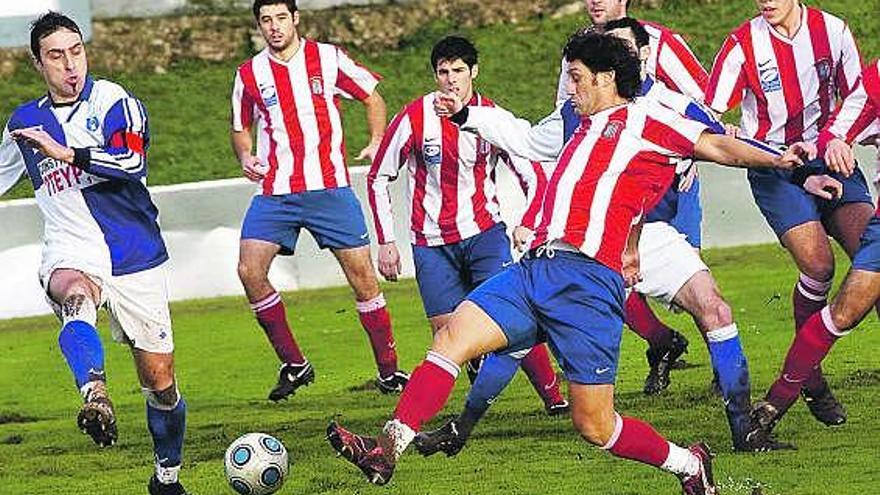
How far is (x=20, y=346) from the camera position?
1536 centimetres

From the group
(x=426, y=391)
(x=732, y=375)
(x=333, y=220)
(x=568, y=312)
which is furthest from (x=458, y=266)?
(x=426, y=391)

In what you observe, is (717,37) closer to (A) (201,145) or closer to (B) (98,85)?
(A) (201,145)

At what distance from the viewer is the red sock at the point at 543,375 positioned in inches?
432

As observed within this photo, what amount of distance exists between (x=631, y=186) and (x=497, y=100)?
12.8 metres

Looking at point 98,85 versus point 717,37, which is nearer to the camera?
point 98,85

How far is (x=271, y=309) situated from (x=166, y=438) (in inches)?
130

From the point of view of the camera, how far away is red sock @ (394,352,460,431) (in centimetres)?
798

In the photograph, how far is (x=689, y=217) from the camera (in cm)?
1123

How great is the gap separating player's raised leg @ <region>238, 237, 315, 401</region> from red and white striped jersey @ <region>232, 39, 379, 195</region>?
308mm

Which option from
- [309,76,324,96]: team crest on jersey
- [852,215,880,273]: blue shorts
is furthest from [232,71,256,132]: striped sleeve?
[852,215,880,273]: blue shorts

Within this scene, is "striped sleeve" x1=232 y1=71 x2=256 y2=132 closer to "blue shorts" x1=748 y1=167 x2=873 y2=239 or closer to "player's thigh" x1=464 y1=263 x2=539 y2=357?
"blue shorts" x1=748 y1=167 x2=873 y2=239

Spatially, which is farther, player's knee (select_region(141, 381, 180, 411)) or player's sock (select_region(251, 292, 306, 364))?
player's sock (select_region(251, 292, 306, 364))

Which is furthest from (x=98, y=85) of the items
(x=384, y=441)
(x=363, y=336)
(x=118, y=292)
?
(x=363, y=336)

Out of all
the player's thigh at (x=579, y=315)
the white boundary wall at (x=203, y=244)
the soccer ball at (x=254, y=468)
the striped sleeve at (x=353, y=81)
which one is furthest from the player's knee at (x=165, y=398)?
the white boundary wall at (x=203, y=244)
